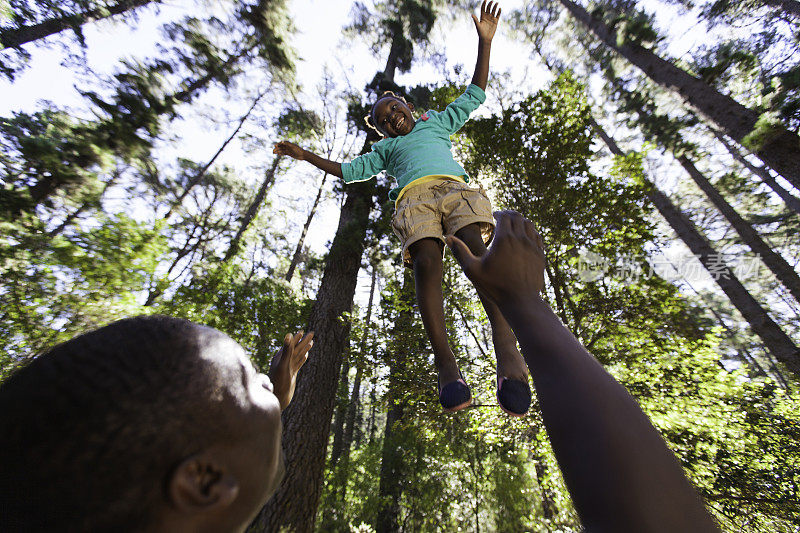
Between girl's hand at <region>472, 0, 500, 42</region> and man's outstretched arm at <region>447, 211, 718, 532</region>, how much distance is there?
220cm

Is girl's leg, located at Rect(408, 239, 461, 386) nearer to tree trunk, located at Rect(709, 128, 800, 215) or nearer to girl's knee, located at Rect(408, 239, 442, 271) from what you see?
girl's knee, located at Rect(408, 239, 442, 271)

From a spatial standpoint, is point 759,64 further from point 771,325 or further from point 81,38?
point 81,38

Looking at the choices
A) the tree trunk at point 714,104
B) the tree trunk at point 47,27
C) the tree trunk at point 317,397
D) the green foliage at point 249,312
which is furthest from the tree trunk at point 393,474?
the tree trunk at point 47,27

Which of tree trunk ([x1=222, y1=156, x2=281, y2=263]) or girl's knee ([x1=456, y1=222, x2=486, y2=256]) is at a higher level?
tree trunk ([x1=222, y1=156, x2=281, y2=263])

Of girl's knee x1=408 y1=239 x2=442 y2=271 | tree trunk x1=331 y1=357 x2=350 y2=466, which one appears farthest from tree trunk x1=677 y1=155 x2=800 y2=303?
tree trunk x1=331 y1=357 x2=350 y2=466

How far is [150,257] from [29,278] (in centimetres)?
148

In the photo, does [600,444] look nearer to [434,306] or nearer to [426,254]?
[434,306]

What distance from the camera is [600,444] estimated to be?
0.48 m

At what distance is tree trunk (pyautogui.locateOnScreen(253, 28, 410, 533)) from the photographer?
155 inches

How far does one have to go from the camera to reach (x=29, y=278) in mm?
4312

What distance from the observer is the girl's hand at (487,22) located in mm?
2232

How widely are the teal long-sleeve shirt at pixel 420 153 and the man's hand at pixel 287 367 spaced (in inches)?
44.7

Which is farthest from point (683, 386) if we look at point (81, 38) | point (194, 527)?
point (81, 38)

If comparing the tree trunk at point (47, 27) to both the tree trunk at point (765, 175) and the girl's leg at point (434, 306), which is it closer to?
the girl's leg at point (434, 306)
